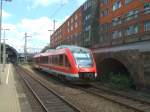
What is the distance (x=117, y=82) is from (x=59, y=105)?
8.79 m

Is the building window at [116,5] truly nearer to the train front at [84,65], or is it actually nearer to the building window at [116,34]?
the building window at [116,34]

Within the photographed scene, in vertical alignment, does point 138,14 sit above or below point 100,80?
above

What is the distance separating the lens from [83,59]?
993 inches

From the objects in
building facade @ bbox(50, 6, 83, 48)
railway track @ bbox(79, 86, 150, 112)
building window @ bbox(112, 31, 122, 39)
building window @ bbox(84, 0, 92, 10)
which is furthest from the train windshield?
building window @ bbox(84, 0, 92, 10)

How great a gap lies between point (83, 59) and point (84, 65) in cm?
65

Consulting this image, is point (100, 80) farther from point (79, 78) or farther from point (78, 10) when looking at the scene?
point (78, 10)

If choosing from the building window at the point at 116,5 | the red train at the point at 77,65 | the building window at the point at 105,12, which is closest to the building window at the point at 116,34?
the red train at the point at 77,65

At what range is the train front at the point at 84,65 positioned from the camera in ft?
79.6

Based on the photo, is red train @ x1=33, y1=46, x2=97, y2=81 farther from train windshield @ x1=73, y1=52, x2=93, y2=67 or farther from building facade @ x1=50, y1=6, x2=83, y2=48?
building facade @ x1=50, y1=6, x2=83, y2=48

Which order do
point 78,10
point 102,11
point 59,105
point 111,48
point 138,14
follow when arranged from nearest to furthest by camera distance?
point 59,105
point 138,14
point 111,48
point 102,11
point 78,10

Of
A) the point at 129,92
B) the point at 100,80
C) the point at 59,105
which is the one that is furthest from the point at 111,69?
the point at 59,105

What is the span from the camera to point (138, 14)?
2109 centimetres

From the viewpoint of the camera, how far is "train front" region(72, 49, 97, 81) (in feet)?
79.6

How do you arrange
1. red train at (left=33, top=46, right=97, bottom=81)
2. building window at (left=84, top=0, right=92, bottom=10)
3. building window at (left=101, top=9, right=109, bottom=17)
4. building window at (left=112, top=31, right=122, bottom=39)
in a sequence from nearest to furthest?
building window at (left=112, top=31, right=122, bottom=39) < red train at (left=33, top=46, right=97, bottom=81) < building window at (left=101, top=9, right=109, bottom=17) < building window at (left=84, top=0, right=92, bottom=10)
